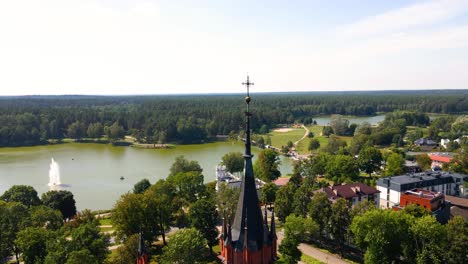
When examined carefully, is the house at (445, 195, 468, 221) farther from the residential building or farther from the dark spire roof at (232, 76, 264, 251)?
the residential building

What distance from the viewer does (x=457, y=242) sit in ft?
81.7

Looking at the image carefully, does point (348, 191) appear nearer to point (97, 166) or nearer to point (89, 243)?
point (89, 243)

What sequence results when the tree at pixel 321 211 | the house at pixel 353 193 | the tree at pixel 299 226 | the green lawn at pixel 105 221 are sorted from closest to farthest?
1. the tree at pixel 299 226
2. the tree at pixel 321 211
3. the green lawn at pixel 105 221
4. the house at pixel 353 193

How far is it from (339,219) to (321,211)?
1866mm

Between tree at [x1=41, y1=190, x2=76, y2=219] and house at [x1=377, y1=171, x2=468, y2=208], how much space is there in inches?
1491

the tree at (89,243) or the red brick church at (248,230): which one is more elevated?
the red brick church at (248,230)

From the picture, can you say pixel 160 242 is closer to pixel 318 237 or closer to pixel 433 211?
pixel 318 237

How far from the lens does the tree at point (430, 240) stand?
25234mm

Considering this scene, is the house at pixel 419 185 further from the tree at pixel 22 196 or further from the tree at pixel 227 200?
the tree at pixel 22 196

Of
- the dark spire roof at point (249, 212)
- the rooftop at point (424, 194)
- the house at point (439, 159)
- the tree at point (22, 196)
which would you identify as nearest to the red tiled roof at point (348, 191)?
the rooftop at point (424, 194)

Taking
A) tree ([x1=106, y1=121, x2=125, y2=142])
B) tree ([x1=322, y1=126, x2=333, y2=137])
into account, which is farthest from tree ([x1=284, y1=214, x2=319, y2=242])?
tree ([x1=106, y1=121, x2=125, y2=142])

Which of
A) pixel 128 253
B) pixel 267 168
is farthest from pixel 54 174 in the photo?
pixel 128 253

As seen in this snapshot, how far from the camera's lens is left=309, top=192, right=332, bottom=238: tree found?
31.2 meters

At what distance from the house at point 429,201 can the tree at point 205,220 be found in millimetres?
20137
